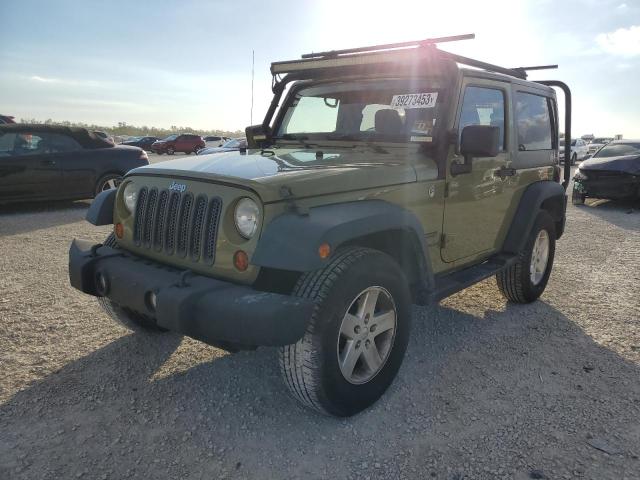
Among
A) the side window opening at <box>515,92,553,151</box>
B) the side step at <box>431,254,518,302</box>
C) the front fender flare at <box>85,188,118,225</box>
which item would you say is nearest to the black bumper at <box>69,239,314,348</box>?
the front fender flare at <box>85,188,118,225</box>

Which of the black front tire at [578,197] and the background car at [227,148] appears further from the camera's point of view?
the black front tire at [578,197]

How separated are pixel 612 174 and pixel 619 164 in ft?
0.81

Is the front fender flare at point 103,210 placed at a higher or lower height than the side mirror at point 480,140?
lower

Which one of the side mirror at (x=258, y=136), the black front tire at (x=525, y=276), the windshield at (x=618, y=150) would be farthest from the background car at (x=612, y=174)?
the side mirror at (x=258, y=136)

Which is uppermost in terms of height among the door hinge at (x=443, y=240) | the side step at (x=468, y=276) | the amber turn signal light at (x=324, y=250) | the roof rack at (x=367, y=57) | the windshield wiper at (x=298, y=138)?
the roof rack at (x=367, y=57)

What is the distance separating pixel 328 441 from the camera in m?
2.64

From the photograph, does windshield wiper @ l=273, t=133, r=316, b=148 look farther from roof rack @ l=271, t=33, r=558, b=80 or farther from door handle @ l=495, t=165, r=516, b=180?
door handle @ l=495, t=165, r=516, b=180

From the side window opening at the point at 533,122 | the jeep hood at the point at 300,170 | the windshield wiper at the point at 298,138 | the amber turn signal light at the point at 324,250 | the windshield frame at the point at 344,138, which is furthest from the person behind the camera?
the side window opening at the point at 533,122

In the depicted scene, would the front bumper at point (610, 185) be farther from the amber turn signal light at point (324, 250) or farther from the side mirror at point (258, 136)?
the amber turn signal light at point (324, 250)

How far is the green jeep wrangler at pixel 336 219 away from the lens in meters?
2.42

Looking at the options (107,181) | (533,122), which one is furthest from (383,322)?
(107,181)

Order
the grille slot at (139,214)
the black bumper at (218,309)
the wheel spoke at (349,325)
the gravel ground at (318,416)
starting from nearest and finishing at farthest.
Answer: the black bumper at (218,309)
the gravel ground at (318,416)
the wheel spoke at (349,325)
the grille slot at (139,214)

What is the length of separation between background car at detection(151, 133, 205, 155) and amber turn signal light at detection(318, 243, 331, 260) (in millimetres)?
33764

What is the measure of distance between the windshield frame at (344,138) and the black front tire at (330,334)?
1022 mm
